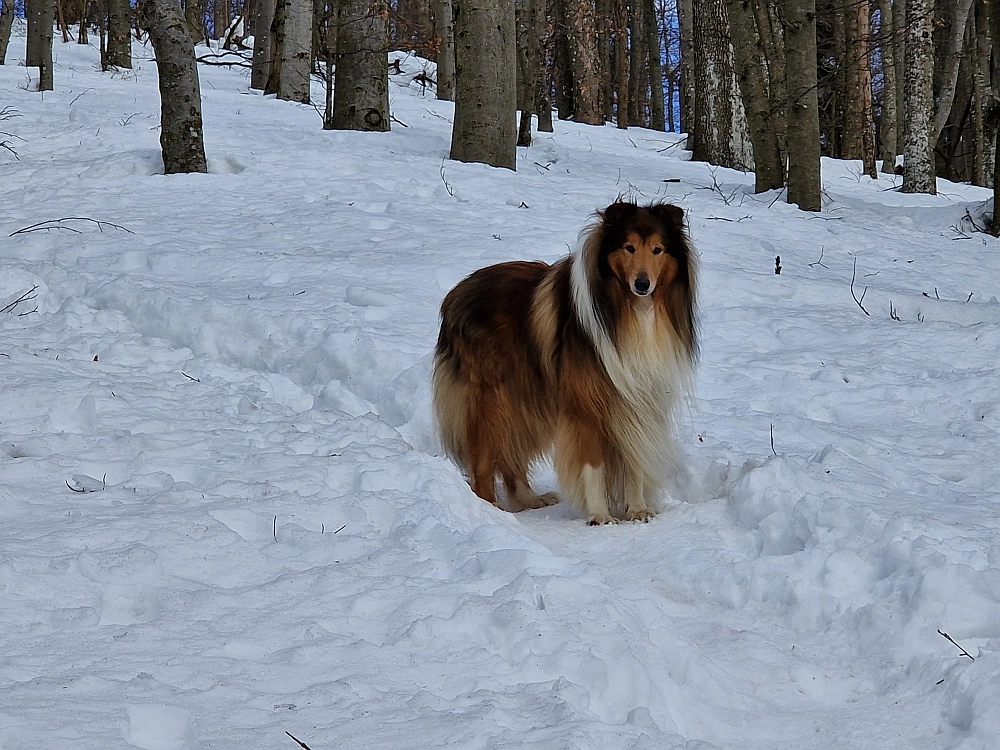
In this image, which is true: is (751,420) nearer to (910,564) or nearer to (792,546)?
(792,546)

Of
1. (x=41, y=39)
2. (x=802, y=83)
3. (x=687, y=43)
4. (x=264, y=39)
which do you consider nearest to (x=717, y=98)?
(x=802, y=83)

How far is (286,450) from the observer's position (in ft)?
14.5

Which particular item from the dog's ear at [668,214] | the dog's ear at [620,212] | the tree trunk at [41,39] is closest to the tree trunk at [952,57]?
the dog's ear at [668,214]

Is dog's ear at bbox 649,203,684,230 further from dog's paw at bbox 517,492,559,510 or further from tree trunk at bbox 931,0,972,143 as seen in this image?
tree trunk at bbox 931,0,972,143

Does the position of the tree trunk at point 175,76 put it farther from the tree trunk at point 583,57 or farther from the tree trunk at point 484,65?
the tree trunk at point 583,57

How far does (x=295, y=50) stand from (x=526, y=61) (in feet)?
12.0

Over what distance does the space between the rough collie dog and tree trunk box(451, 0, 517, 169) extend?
224 inches

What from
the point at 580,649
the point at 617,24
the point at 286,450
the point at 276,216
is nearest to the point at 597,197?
the point at 276,216

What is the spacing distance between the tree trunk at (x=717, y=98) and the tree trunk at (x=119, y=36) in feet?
38.1

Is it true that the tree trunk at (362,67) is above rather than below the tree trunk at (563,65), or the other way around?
below

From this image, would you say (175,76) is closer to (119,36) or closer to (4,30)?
(119,36)

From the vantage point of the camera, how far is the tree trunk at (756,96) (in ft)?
38.1

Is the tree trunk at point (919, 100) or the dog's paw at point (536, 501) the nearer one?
the dog's paw at point (536, 501)

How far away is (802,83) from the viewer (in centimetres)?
1050
